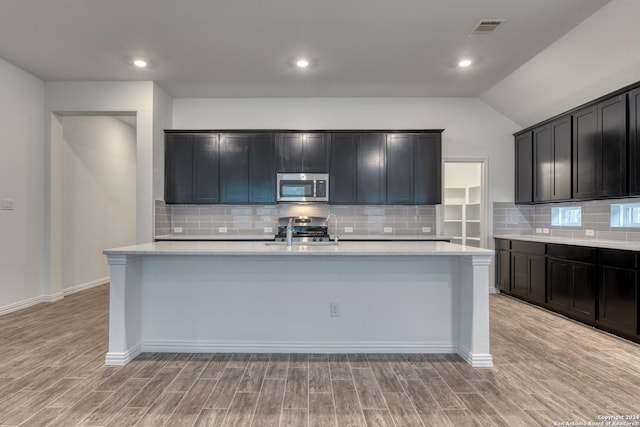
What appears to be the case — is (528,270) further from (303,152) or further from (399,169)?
(303,152)

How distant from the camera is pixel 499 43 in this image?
12.5 ft

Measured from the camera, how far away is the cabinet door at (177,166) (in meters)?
5.21

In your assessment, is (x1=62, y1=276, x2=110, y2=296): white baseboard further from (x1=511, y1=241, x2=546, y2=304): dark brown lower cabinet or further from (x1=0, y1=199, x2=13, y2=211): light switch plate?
(x1=511, y1=241, x2=546, y2=304): dark brown lower cabinet

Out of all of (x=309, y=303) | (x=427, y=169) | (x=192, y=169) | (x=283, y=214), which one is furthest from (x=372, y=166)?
(x=309, y=303)

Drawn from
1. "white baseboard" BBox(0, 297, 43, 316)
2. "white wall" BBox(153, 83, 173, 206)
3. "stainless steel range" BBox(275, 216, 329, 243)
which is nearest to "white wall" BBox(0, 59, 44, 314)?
"white baseboard" BBox(0, 297, 43, 316)

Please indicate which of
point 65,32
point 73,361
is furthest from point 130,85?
point 73,361

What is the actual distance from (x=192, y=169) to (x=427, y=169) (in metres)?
3.52

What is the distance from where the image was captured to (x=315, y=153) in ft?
17.2

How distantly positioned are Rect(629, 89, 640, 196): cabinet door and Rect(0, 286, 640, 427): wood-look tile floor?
1549mm

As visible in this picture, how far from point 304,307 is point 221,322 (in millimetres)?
734

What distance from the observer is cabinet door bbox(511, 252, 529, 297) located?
4.85m

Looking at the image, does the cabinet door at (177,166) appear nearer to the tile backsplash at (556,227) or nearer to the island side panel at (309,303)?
the island side panel at (309,303)

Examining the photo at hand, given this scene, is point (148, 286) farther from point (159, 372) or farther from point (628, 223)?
point (628, 223)

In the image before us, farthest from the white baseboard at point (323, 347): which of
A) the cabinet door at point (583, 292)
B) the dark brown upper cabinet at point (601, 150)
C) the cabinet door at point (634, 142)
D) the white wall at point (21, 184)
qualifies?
the white wall at point (21, 184)
